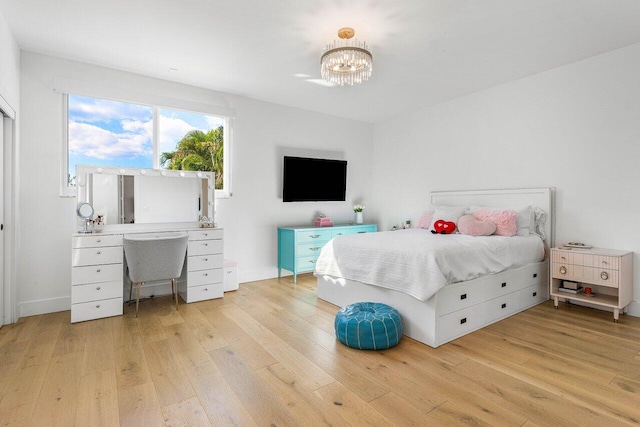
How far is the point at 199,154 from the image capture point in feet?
14.3

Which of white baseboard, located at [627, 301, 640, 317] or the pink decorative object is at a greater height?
the pink decorative object

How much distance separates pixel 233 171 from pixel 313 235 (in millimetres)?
1450

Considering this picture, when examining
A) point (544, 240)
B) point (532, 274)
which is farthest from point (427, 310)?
point (544, 240)

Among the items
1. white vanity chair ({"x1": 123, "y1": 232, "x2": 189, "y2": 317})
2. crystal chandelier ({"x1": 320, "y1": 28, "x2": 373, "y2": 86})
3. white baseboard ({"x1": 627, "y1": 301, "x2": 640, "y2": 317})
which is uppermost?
crystal chandelier ({"x1": 320, "y1": 28, "x2": 373, "y2": 86})

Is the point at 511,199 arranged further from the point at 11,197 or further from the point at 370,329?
the point at 11,197

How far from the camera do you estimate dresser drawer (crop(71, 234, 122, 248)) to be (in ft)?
10.0

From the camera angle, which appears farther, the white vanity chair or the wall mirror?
the wall mirror

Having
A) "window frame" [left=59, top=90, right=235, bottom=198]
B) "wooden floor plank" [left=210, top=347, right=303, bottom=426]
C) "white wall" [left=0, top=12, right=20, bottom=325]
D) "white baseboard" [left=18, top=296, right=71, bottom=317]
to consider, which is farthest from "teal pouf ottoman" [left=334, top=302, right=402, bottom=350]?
"white wall" [left=0, top=12, right=20, bottom=325]

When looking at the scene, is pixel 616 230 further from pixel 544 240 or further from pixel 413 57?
pixel 413 57

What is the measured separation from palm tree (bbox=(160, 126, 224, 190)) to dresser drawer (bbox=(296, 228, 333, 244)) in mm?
1308

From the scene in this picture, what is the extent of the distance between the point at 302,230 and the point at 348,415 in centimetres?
305

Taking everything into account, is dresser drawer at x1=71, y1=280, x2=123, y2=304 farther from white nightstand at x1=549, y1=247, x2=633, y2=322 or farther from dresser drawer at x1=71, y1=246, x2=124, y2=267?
white nightstand at x1=549, y1=247, x2=633, y2=322

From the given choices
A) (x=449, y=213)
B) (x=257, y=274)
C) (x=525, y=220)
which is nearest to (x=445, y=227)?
(x=449, y=213)

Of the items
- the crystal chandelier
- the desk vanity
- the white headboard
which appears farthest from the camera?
the white headboard
